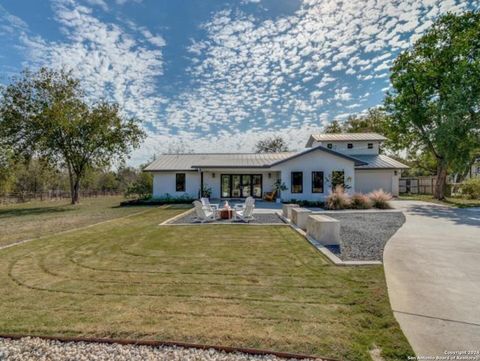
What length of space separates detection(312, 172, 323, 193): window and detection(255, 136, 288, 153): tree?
2807 cm

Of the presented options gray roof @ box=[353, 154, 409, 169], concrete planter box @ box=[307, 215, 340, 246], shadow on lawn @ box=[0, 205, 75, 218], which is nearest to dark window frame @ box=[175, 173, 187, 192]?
shadow on lawn @ box=[0, 205, 75, 218]

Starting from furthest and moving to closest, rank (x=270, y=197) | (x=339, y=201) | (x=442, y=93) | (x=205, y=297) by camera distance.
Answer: (x=270, y=197), (x=442, y=93), (x=339, y=201), (x=205, y=297)

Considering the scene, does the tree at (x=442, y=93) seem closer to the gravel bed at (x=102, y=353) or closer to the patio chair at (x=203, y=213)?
the patio chair at (x=203, y=213)

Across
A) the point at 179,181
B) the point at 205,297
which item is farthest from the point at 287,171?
the point at 205,297

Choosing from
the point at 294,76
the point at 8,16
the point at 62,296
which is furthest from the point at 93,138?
the point at 62,296

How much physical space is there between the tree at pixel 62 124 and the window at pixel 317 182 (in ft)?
53.2

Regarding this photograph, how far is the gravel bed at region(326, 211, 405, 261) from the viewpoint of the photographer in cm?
618

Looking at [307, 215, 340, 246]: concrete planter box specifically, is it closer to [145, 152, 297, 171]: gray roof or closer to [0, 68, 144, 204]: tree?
[145, 152, 297, 171]: gray roof

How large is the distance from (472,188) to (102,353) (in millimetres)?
28076

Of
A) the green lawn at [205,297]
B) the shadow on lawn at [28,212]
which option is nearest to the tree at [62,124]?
the shadow on lawn at [28,212]

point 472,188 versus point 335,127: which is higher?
point 335,127

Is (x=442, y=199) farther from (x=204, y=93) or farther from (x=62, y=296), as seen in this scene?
(x=62, y=296)

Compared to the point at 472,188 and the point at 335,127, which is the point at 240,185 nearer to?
the point at 472,188

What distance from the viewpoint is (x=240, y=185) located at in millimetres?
22672
